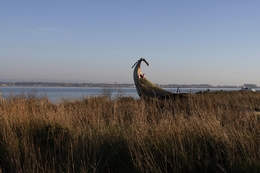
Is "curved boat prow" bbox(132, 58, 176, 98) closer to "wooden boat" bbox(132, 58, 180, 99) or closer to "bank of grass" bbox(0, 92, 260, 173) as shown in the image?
"wooden boat" bbox(132, 58, 180, 99)

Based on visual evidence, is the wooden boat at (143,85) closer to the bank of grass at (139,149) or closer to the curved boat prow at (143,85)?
the curved boat prow at (143,85)

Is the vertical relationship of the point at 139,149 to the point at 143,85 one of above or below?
below

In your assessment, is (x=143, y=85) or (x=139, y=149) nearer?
(x=139, y=149)

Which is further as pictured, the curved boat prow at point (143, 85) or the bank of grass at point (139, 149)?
the curved boat prow at point (143, 85)

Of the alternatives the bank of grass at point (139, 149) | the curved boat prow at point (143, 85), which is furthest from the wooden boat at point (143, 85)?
the bank of grass at point (139, 149)

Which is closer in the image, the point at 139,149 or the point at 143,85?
the point at 139,149

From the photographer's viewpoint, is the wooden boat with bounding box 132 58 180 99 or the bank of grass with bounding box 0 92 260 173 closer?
the bank of grass with bounding box 0 92 260 173

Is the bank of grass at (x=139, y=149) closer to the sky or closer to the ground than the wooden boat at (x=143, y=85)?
closer to the ground

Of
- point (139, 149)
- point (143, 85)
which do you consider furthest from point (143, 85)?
point (139, 149)

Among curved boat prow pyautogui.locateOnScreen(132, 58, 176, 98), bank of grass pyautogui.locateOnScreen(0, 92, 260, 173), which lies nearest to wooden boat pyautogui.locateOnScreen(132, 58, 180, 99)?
curved boat prow pyautogui.locateOnScreen(132, 58, 176, 98)

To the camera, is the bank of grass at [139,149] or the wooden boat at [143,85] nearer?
the bank of grass at [139,149]

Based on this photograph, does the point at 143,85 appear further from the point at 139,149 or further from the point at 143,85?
the point at 139,149

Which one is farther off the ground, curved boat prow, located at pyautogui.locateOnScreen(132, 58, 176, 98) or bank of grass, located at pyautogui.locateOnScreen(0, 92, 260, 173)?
curved boat prow, located at pyautogui.locateOnScreen(132, 58, 176, 98)

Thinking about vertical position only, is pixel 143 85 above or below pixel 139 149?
above
